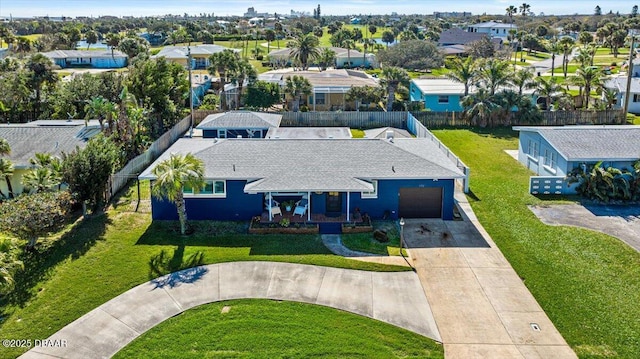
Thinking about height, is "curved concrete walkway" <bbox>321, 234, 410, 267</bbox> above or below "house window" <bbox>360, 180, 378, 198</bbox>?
below

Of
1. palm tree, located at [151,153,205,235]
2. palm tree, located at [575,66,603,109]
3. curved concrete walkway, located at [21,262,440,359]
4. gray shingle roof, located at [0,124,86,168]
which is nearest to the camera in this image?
curved concrete walkway, located at [21,262,440,359]

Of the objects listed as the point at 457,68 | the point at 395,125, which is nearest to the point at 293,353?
the point at 395,125

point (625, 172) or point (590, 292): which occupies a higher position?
point (625, 172)

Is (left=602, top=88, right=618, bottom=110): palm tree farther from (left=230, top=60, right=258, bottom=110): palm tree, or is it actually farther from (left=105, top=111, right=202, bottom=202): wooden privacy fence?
(left=105, top=111, right=202, bottom=202): wooden privacy fence

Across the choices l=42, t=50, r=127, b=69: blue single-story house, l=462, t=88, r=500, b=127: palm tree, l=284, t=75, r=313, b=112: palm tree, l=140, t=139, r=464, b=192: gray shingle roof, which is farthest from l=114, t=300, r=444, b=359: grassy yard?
l=42, t=50, r=127, b=69: blue single-story house

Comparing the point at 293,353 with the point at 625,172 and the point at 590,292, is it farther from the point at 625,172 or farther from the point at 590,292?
the point at 625,172

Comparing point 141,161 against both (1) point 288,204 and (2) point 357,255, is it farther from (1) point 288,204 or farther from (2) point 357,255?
(2) point 357,255

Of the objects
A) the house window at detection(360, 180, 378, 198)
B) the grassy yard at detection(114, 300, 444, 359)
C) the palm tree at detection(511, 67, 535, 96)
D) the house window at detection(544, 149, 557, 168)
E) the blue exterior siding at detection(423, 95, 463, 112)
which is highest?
the palm tree at detection(511, 67, 535, 96)
